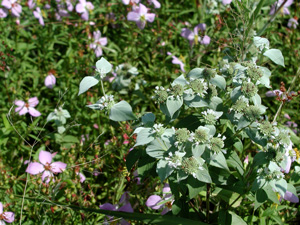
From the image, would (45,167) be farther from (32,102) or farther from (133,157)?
(133,157)

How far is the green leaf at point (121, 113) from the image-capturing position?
1.33m

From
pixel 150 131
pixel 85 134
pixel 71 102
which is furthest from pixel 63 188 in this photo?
pixel 150 131

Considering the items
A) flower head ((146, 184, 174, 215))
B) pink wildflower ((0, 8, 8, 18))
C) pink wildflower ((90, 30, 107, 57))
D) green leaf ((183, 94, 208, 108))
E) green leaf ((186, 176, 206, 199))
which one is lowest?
flower head ((146, 184, 174, 215))

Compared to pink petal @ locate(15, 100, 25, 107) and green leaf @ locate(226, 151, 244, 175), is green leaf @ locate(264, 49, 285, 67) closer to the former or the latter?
green leaf @ locate(226, 151, 244, 175)

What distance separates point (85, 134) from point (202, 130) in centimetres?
124

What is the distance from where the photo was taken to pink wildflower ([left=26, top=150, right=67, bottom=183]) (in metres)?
1.92

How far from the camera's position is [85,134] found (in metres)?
2.31

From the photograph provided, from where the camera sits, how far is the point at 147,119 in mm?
1374

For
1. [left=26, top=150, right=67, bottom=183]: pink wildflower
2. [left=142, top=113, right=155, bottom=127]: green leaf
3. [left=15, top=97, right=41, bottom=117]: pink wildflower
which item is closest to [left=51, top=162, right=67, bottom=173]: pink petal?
[left=26, top=150, right=67, bottom=183]: pink wildflower

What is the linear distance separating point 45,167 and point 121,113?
0.83 metres

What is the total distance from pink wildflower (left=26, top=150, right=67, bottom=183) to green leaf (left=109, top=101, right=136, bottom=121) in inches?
27.4

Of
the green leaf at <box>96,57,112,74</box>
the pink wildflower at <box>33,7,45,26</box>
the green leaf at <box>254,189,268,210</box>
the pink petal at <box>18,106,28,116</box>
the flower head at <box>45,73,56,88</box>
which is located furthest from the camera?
the pink wildflower at <box>33,7,45,26</box>

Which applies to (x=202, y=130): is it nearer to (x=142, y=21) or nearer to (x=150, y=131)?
(x=150, y=131)

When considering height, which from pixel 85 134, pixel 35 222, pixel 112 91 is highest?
pixel 112 91
